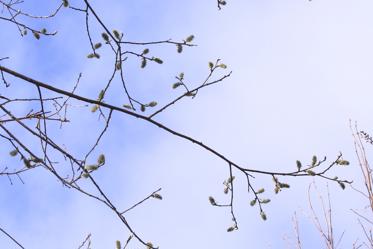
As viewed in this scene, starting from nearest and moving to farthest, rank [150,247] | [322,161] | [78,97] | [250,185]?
[78,97] < [150,247] < [322,161] < [250,185]

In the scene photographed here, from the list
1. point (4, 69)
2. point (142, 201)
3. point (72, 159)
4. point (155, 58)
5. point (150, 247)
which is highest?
point (155, 58)

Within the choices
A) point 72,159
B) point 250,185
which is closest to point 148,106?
point 72,159

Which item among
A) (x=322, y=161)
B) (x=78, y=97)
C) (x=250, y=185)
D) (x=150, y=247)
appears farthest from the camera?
(x=250, y=185)

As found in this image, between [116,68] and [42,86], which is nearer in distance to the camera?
[42,86]

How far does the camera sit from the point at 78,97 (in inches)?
98.9

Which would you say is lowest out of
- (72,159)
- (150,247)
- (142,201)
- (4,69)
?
(150,247)

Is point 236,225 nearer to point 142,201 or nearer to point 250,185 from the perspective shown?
point 250,185

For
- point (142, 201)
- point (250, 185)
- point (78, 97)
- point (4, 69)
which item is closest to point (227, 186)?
point (250, 185)

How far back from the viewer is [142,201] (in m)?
2.83

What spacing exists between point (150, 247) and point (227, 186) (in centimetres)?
66

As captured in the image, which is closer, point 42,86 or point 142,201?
point 42,86

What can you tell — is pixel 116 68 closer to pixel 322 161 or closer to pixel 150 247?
pixel 150 247

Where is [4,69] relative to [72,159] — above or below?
above

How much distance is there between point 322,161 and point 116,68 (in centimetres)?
137
